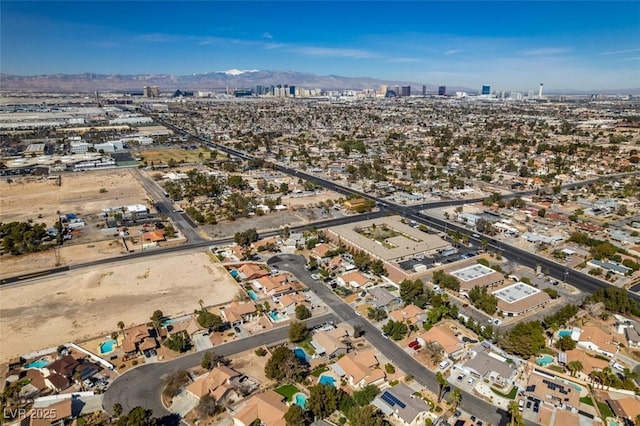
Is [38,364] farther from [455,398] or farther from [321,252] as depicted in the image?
[455,398]

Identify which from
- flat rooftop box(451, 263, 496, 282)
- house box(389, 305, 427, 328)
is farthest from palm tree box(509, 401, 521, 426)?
flat rooftop box(451, 263, 496, 282)

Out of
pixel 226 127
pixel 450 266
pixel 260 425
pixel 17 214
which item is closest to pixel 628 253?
pixel 450 266

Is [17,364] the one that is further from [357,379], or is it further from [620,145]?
[620,145]

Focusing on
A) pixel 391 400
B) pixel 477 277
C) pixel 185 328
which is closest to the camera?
pixel 391 400

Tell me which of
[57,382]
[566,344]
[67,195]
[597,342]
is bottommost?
[57,382]

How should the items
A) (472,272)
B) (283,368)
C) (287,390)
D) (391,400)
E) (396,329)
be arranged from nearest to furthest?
1. (391,400)
2. (287,390)
3. (283,368)
4. (396,329)
5. (472,272)

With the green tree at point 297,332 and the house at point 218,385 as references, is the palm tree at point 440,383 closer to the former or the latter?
the green tree at point 297,332

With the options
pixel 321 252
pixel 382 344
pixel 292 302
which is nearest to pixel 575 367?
pixel 382 344
